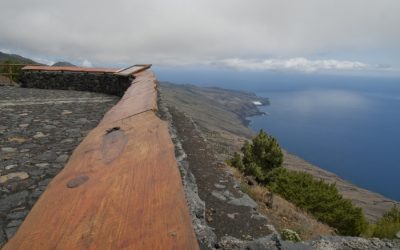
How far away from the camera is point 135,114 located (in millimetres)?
2539

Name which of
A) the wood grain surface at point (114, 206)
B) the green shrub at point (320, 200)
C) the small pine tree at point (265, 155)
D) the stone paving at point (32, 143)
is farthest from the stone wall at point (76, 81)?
the small pine tree at point (265, 155)

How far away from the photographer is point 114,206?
117 centimetres

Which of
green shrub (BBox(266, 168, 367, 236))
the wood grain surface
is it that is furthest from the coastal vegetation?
the wood grain surface

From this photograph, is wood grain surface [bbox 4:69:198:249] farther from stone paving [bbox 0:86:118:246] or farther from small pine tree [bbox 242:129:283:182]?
small pine tree [bbox 242:129:283:182]

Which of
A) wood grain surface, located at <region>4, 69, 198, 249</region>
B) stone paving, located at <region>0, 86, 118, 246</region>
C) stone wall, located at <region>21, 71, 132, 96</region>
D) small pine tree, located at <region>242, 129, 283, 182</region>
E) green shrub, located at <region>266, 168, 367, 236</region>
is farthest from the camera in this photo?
small pine tree, located at <region>242, 129, 283, 182</region>

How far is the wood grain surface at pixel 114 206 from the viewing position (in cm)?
99

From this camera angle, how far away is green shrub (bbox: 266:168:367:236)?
18062 millimetres

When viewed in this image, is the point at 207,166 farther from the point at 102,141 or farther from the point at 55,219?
the point at 55,219

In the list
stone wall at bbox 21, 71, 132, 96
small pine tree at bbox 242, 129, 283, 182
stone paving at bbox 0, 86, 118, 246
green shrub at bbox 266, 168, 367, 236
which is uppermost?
stone wall at bbox 21, 71, 132, 96

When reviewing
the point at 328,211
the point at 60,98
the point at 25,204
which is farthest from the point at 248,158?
the point at 25,204

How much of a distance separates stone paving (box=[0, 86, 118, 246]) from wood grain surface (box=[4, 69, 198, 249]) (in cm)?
180

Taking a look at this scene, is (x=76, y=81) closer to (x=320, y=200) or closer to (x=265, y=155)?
(x=320, y=200)

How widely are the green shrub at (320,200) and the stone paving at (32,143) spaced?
42.2 ft

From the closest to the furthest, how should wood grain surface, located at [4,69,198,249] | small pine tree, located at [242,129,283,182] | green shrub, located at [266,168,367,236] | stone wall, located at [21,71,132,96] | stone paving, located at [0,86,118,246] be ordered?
wood grain surface, located at [4,69,198,249], stone paving, located at [0,86,118,246], stone wall, located at [21,71,132,96], green shrub, located at [266,168,367,236], small pine tree, located at [242,129,283,182]
